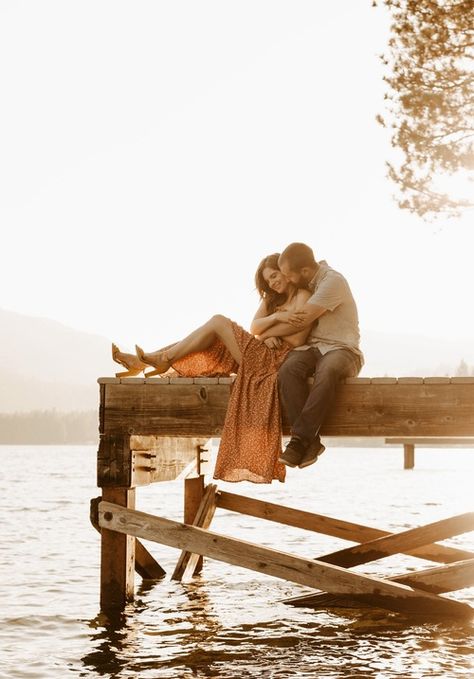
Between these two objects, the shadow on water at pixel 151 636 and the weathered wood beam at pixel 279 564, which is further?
the weathered wood beam at pixel 279 564

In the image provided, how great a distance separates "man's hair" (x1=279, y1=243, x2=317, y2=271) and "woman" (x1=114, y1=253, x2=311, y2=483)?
7.3 inches

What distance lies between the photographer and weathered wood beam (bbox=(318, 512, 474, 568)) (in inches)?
365

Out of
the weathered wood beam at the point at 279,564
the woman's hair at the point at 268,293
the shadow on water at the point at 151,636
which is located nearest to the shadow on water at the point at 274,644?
the shadow on water at the point at 151,636

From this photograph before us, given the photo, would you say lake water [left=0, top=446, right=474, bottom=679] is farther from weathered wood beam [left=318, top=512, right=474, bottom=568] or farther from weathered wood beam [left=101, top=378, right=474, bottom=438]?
weathered wood beam [left=101, top=378, right=474, bottom=438]

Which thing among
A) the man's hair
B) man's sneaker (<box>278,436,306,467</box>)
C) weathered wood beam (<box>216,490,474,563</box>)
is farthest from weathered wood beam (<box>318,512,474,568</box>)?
the man's hair

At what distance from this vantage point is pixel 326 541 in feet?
56.7

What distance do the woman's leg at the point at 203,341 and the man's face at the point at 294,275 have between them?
0.59 m

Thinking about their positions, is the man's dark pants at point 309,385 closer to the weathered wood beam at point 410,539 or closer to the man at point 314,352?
the man at point 314,352

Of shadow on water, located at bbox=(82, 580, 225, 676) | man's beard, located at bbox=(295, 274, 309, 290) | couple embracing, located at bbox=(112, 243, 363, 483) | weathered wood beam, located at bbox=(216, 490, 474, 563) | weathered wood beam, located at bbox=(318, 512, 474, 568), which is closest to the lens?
shadow on water, located at bbox=(82, 580, 225, 676)

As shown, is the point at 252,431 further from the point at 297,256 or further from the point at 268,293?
the point at 297,256

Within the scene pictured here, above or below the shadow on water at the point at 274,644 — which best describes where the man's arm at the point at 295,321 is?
above

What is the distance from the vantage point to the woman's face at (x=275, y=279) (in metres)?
8.38

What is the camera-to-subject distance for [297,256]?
822cm

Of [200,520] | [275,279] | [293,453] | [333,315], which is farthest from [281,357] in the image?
[200,520]
